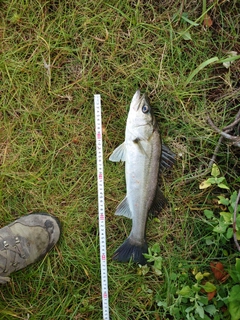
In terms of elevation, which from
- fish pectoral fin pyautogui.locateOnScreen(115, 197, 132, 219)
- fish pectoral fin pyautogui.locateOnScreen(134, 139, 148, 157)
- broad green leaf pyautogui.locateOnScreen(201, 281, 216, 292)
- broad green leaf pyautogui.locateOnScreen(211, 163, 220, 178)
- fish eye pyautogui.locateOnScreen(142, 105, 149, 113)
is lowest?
broad green leaf pyautogui.locateOnScreen(201, 281, 216, 292)

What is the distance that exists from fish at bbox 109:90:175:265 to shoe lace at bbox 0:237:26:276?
79cm

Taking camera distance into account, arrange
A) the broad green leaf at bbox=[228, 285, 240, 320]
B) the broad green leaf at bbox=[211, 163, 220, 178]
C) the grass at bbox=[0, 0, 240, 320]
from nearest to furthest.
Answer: the broad green leaf at bbox=[228, 285, 240, 320] < the broad green leaf at bbox=[211, 163, 220, 178] < the grass at bbox=[0, 0, 240, 320]

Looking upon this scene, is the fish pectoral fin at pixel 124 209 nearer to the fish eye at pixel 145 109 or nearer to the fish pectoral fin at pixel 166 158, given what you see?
the fish pectoral fin at pixel 166 158

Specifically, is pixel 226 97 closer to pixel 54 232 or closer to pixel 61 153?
pixel 61 153

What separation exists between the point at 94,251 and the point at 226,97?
5.61 ft

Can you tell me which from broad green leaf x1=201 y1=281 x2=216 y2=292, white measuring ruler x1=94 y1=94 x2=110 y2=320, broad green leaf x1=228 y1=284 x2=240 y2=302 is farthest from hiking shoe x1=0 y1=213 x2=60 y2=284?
broad green leaf x1=228 y1=284 x2=240 y2=302

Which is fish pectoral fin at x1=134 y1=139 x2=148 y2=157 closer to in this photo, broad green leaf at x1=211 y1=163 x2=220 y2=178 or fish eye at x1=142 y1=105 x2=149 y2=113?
fish eye at x1=142 y1=105 x2=149 y2=113

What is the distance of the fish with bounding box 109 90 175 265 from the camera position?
287 cm

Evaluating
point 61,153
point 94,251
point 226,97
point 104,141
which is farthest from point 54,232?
point 226,97

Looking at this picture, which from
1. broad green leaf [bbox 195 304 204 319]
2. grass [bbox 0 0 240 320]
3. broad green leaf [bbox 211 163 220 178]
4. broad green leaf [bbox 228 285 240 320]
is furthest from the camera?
grass [bbox 0 0 240 320]

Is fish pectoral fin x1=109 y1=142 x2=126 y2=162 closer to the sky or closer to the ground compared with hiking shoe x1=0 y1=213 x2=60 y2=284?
closer to the sky

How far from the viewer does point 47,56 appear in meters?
3.13

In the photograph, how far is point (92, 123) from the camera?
3.15 metres

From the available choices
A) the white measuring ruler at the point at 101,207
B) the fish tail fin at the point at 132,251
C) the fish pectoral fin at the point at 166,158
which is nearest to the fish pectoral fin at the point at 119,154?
the white measuring ruler at the point at 101,207
